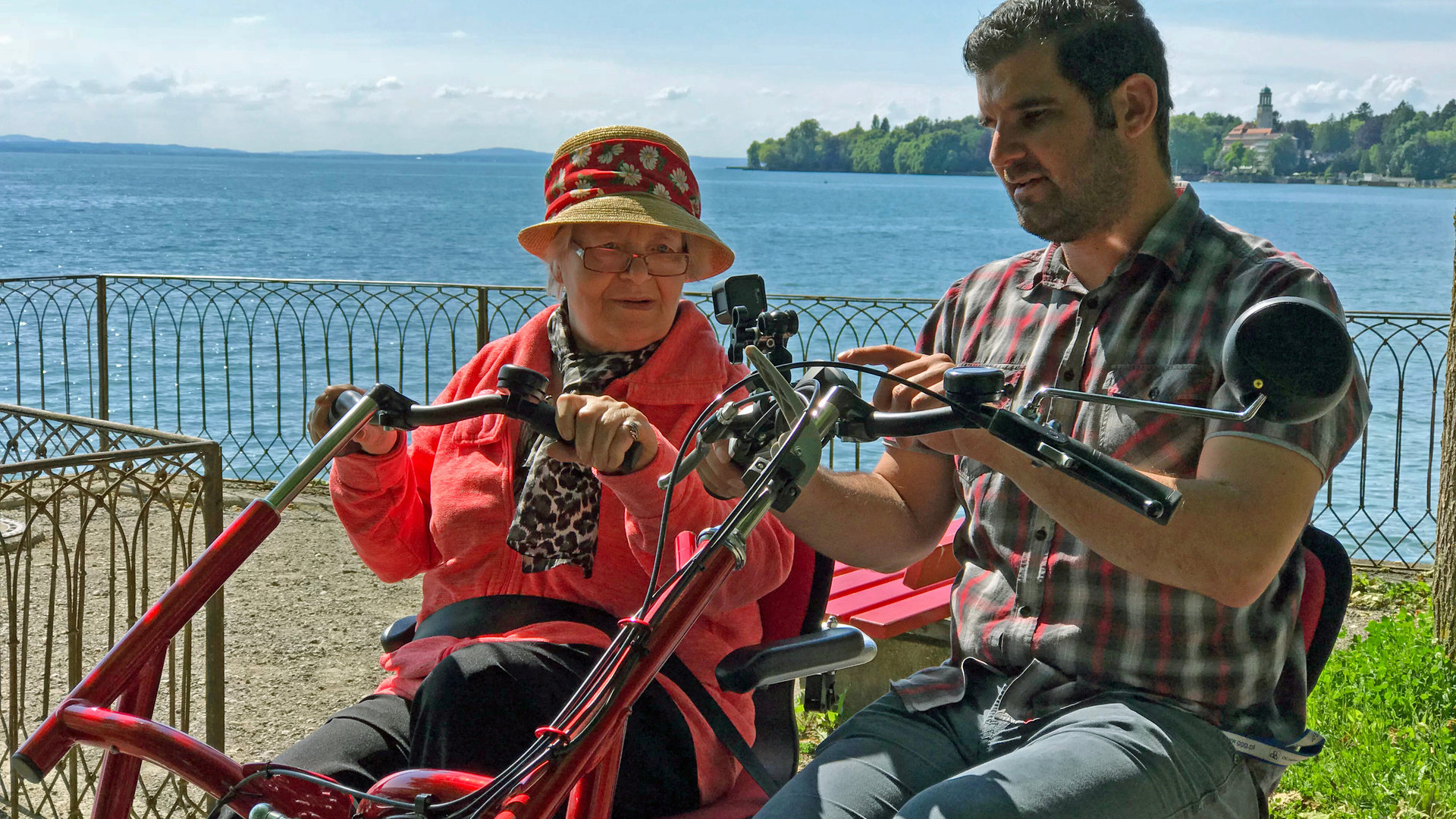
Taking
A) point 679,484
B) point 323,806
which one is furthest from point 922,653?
point 323,806

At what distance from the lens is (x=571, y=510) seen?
2.42m

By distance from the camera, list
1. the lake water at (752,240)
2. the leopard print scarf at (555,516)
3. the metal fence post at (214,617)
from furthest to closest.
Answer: the lake water at (752,240), the metal fence post at (214,617), the leopard print scarf at (555,516)

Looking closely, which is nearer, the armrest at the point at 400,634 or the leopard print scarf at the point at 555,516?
the leopard print scarf at the point at 555,516

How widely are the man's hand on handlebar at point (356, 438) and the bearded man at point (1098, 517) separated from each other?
2.26 feet

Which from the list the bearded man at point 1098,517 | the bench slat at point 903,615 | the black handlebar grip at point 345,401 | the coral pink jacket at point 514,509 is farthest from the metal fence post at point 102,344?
the bearded man at point 1098,517

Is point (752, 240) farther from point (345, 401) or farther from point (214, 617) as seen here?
point (345, 401)

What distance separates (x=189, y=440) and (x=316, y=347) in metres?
16.0

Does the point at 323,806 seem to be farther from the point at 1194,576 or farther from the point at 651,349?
the point at 651,349

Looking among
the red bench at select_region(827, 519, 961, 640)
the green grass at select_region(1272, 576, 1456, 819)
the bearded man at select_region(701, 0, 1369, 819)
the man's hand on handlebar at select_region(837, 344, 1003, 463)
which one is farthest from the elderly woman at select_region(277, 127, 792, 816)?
the green grass at select_region(1272, 576, 1456, 819)

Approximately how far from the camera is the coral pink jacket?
226cm

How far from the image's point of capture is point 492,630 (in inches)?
93.3

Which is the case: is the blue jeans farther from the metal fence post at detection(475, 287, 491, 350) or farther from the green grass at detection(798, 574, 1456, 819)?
the metal fence post at detection(475, 287, 491, 350)

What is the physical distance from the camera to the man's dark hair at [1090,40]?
2.10 meters

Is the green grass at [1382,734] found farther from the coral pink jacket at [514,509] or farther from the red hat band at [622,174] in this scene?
the red hat band at [622,174]
